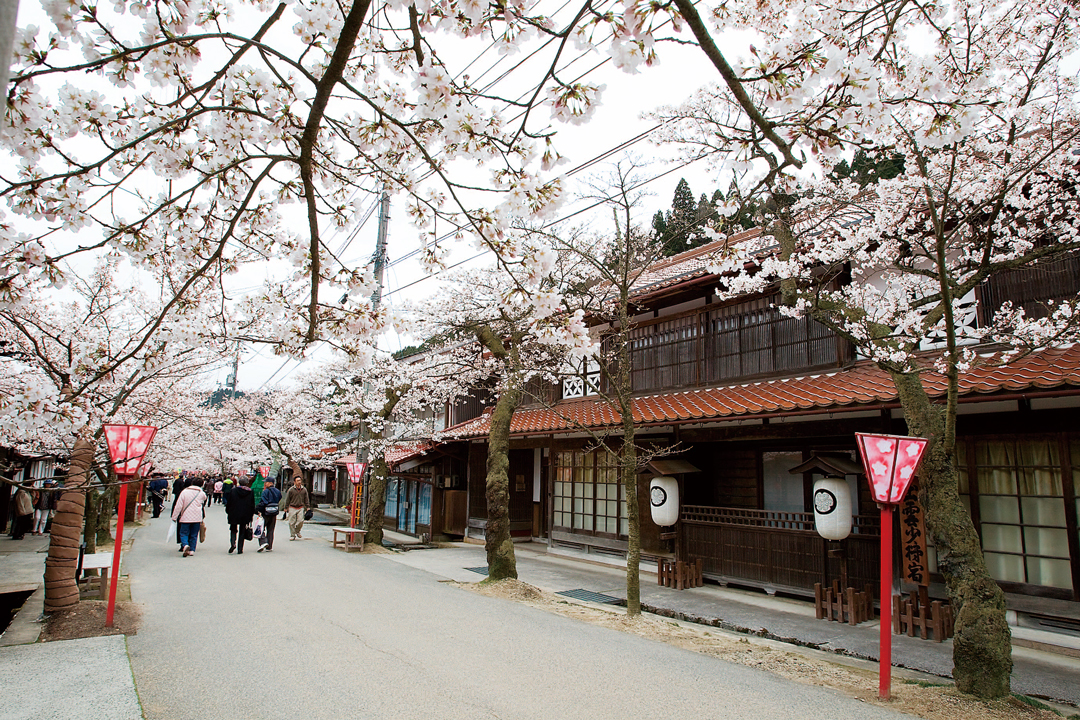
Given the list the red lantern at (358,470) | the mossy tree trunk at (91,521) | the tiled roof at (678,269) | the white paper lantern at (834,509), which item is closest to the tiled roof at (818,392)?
the white paper lantern at (834,509)

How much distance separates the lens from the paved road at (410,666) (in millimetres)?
4762

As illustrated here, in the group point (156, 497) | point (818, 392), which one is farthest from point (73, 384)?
point (156, 497)

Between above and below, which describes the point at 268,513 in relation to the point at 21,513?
above

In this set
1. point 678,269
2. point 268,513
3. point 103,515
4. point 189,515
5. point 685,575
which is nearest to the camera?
point 685,575

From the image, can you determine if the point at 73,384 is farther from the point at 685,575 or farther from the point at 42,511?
the point at 42,511

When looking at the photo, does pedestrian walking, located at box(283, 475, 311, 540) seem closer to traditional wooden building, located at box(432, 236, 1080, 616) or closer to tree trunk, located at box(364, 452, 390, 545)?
tree trunk, located at box(364, 452, 390, 545)

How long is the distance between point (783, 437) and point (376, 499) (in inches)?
449

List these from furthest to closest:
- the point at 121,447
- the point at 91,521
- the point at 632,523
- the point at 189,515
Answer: the point at 189,515 < the point at 91,521 < the point at 632,523 < the point at 121,447

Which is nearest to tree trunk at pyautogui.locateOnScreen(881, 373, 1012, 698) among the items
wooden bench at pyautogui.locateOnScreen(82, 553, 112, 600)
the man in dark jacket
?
wooden bench at pyautogui.locateOnScreen(82, 553, 112, 600)

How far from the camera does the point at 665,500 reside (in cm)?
1066

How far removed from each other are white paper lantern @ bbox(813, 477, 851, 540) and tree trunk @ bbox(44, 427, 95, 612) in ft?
31.1

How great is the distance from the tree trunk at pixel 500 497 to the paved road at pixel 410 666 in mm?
1038

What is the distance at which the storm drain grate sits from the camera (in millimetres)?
9902

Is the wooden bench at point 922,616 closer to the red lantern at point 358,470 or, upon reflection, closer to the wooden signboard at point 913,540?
the wooden signboard at point 913,540
